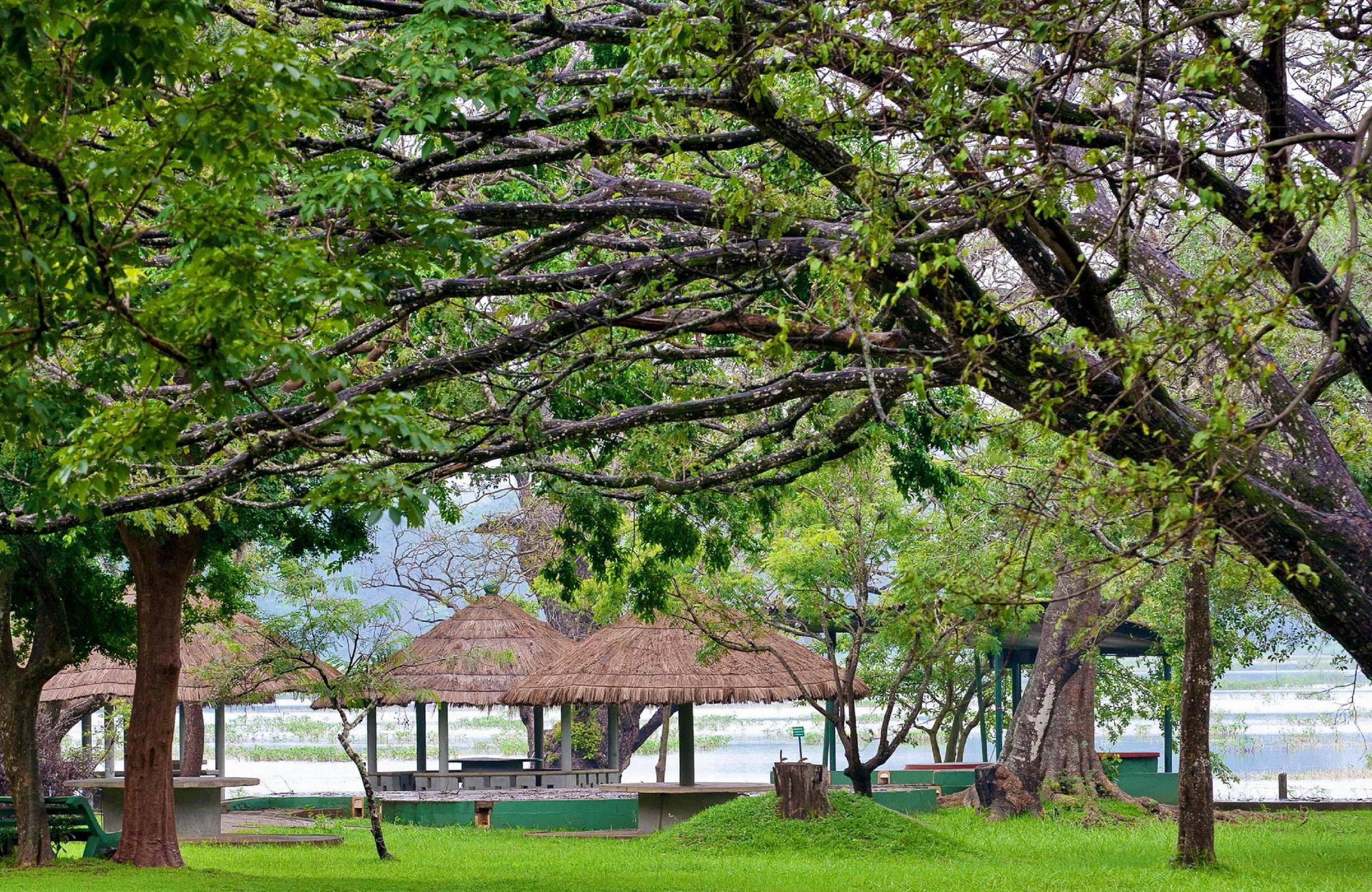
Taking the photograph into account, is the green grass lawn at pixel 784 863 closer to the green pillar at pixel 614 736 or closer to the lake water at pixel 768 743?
the lake water at pixel 768 743

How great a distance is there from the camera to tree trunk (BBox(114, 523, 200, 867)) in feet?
45.4

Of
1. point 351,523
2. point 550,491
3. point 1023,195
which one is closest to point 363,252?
point 1023,195

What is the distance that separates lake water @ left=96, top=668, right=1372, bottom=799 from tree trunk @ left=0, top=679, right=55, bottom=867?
8161 millimetres

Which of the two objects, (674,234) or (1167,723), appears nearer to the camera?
(674,234)

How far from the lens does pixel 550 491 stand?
471 inches

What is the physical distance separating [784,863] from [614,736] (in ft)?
34.2

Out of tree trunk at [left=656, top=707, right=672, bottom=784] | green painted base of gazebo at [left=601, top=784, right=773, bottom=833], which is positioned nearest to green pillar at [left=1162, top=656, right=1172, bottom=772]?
green painted base of gazebo at [left=601, top=784, right=773, bottom=833]

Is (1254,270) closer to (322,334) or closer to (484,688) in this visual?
(322,334)

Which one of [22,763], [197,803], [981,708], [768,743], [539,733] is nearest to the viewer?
[22,763]

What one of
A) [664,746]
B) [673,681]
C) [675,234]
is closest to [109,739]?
[664,746]

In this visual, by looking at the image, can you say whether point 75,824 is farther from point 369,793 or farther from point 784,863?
point 784,863

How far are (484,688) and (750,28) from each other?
1983cm

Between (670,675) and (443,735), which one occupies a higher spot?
(670,675)

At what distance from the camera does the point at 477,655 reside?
23.4 metres
